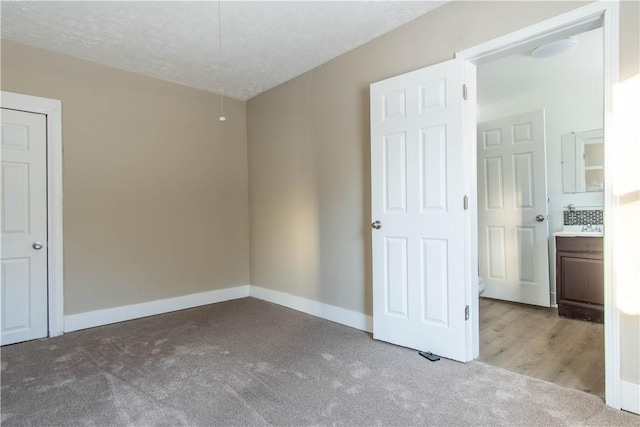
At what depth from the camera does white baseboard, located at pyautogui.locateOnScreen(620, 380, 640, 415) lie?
1805 mm

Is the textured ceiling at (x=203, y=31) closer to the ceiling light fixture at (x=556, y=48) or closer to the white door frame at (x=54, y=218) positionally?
the white door frame at (x=54, y=218)

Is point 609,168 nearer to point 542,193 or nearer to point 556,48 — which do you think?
point 556,48

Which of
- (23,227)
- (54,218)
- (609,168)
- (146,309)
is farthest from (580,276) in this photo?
(23,227)

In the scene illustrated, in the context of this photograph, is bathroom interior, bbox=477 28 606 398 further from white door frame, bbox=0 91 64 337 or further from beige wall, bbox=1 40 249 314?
white door frame, bbox=0 91 64 337

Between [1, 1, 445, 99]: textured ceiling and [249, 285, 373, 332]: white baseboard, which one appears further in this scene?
[249, 285, 373, 332]: white baseboard

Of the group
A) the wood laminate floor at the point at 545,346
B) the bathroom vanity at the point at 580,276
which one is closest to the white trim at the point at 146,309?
the wood laminate floor at the point at 545,346

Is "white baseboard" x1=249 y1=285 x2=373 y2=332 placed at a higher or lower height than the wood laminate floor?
higher

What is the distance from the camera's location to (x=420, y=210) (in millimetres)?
2621

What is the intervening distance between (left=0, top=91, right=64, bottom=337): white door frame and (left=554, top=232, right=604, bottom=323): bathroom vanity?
4.91m

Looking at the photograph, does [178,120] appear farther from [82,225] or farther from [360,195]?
[360,195]

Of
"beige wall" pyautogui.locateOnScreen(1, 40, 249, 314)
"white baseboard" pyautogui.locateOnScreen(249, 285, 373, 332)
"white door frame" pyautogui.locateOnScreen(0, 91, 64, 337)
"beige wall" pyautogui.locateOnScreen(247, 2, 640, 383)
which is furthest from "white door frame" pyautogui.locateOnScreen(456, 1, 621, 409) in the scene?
"white door frame" pyautogui.locateOnScreen(0, 91, 64, 337)

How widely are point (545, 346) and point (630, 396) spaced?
0.92 meters

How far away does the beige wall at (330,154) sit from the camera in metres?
2.53

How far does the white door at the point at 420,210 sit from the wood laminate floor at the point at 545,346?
1.50 feet
